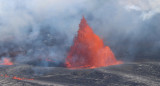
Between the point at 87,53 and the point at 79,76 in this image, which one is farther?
the point at 87,53

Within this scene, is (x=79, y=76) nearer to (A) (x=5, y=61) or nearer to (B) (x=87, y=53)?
(B) (x=87, y=53)

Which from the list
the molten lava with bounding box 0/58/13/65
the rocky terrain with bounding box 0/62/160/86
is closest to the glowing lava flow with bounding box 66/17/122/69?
the rocky terrain with bounding box 0/62/160/86

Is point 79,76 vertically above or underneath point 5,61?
underneath

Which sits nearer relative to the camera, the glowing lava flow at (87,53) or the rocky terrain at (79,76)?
the rocky terrain at (79,76)

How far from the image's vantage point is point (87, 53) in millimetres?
59594

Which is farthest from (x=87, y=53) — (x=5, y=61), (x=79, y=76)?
(x=5, y=61)

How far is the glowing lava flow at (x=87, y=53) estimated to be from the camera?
57.3 meters

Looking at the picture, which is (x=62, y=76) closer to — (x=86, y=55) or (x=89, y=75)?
(x=89, y=75)

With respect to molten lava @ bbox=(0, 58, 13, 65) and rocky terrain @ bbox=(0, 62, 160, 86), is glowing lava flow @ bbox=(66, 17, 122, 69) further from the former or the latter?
molten lava @ bbox=(0, 58, 13, 65)

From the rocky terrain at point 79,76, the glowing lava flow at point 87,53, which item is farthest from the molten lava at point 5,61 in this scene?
the glowing lava flow at point 87,53

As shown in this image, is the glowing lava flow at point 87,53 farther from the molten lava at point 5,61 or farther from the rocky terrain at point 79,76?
the molten lava at point 5,61

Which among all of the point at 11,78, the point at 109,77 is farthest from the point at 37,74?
the point at 109,77

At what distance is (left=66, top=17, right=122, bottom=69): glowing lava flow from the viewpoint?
5731 cm

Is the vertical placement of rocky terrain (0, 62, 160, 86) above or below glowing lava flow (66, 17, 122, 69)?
below
